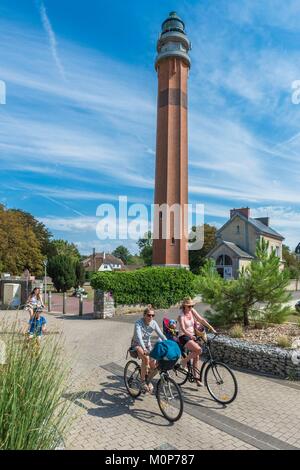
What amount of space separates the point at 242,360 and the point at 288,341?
1225 millimetres

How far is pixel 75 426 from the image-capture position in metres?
5.04

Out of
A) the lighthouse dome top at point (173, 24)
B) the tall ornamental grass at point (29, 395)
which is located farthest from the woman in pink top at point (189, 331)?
the lighthouse dome top at point (173, 24)

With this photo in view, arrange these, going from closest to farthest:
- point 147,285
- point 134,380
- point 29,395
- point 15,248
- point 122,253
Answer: point 29,395 → point 134,380 → point 147,285 → point 15,248 → point 122,253

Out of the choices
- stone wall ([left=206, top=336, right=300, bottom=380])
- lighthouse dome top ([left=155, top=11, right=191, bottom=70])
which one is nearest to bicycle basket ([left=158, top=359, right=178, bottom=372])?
stone wall ([left=206, top=336, right=300, bottom=380])

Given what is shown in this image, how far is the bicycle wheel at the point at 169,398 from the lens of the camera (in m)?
5.16

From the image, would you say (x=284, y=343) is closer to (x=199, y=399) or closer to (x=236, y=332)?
(x=236, y=332)

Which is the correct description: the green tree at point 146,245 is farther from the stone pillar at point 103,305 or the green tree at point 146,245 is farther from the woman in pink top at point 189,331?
the woman in pink top at point 189,331

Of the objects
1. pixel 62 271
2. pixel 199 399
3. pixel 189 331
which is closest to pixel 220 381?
pixel 199 399

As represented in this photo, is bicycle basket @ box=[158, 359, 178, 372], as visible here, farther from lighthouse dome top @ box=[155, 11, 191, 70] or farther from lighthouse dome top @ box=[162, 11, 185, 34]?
lighthouse dome top @ box=[162, 11, 185, 34]

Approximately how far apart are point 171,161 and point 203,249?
66.4 feet

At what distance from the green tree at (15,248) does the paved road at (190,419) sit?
1282 inches

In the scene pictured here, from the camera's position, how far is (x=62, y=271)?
35.2 metres

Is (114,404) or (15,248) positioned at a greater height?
(15,248)
